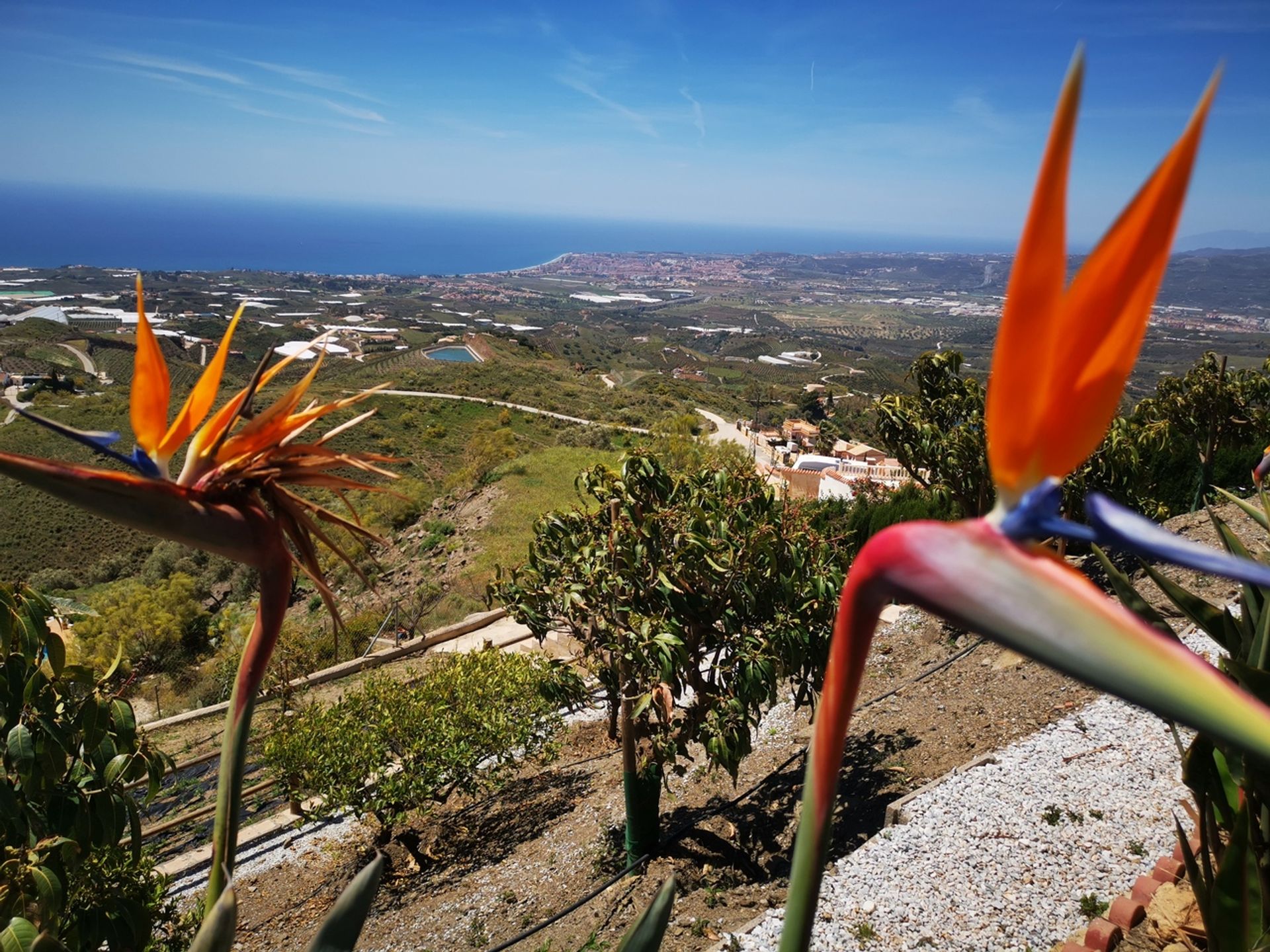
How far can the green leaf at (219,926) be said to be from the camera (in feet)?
2.68

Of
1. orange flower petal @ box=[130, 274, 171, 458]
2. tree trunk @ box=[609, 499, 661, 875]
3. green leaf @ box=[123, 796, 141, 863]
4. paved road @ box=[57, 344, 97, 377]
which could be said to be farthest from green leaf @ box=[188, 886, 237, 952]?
paved road @ box=[57, 344, 97, 377]

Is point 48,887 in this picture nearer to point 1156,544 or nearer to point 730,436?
point 1156,544


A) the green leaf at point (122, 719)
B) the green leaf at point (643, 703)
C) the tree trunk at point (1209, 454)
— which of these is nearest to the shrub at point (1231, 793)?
the green leaf at point (643, 703)

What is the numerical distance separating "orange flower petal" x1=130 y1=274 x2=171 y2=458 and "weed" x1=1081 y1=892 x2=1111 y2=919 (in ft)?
16.9

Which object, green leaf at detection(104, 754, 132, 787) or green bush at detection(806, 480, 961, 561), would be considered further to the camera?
green bush at detection(806, 480, 961, 561)

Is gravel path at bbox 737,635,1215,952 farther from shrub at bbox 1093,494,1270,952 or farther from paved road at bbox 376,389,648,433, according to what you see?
paved road at bbox 376,389,648,433

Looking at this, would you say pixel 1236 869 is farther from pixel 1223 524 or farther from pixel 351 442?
pixel 351 442

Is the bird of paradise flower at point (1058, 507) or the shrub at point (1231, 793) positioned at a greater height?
the bird of paradise flower at point (1058, 507)

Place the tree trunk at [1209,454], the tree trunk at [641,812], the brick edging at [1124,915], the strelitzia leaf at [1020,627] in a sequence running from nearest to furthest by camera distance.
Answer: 1. the strelitzia leaf at [1020,627]
2. the brick edging at [1124,915]
3. the tree trunk at [641,812]
4. the tree trunk at [1209,454]

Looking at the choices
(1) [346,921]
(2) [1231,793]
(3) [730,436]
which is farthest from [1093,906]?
(3) [730,436]

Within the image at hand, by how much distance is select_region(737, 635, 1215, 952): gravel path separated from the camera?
4.16 m

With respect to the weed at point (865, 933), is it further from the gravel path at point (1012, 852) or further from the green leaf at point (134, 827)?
the green leaf at point (134, 827)

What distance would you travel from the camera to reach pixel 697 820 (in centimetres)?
590

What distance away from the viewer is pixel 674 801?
21.2ft
